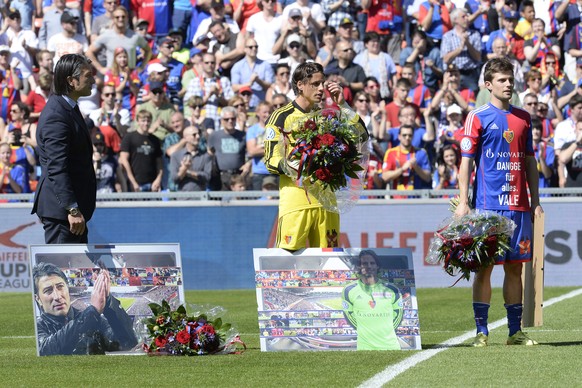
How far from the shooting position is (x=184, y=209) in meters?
18.1

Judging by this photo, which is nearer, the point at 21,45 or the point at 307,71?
the point at 307,71

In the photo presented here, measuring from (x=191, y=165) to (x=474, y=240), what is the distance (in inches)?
373

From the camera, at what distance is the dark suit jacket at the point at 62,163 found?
32.0 ft

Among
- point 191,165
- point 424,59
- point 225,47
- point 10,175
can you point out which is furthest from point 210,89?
point 424,59

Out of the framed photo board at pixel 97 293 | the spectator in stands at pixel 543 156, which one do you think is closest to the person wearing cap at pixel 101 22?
the spectator in stands at pixel 543 156

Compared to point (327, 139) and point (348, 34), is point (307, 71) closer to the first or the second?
point (327, 139)

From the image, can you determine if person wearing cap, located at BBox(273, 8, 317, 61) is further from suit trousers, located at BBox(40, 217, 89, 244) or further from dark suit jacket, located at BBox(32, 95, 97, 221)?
suit trousers, located at BBox(40, 217, 89, 244)

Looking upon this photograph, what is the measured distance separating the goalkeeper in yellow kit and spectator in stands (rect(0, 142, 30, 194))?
979 centimetres

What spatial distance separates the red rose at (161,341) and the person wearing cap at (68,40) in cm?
1328

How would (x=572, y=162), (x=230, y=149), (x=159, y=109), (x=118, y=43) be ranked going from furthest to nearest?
(x=118, y=43) → (x=159, y=109) → (x=230, y=149) → (x=572, y=162)

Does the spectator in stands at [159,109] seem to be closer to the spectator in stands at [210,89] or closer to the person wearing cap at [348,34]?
the spectator in stands at [210,89]

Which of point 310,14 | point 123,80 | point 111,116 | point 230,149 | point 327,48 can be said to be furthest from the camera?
point 310,14

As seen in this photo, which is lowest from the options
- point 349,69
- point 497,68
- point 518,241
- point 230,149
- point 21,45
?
point 518,241

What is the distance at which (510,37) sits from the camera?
71.6ft
